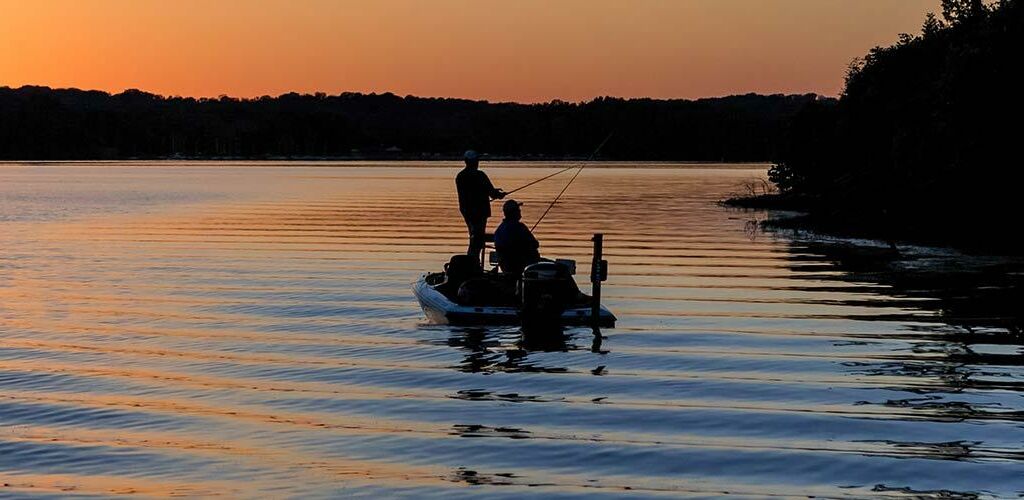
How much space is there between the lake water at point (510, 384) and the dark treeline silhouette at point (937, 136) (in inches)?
121

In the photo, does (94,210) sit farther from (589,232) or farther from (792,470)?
(792,470)

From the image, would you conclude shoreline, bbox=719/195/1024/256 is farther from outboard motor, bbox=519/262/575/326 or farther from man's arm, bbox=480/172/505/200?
outboard motor, bbox=519/262/575/326

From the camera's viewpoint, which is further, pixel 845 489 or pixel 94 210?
pixel 94 210

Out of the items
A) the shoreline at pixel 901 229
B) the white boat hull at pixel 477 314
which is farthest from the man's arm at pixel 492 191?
the shoreline at pixel 901 229

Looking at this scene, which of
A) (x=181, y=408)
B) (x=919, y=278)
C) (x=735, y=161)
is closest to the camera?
(x=181, y=408)

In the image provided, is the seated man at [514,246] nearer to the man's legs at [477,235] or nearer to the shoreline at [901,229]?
the man's legs at [477,235]

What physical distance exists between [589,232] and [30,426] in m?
29.0

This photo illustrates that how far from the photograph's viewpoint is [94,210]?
2116 inches

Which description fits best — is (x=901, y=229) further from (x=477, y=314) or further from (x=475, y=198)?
(x=477, y=314)

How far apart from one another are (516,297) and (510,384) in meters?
3.37

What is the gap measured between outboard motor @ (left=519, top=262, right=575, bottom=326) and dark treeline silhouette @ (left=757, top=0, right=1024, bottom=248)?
684 inches

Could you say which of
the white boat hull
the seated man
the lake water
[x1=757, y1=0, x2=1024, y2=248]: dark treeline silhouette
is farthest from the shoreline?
the white boat hull

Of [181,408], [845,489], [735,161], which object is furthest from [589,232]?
[735,161]

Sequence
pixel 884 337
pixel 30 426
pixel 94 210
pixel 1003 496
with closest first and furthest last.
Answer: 1. pixel 1003 496
2. pixel 30 426
3. pixel 884 337
4. pixel 94 210
